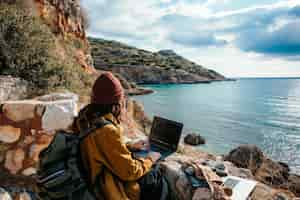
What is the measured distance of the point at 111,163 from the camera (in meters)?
1.65

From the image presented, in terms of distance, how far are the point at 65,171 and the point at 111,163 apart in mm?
295

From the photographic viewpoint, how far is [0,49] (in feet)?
13.4

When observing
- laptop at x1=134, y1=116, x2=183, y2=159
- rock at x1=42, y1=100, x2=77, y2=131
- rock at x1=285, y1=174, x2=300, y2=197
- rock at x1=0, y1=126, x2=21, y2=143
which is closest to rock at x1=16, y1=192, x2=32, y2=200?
rock at x1=0, y1=126, x2=21, y2=143

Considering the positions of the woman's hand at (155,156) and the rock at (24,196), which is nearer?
the woman's hand at (155,156)

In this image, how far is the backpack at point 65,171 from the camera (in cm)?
168

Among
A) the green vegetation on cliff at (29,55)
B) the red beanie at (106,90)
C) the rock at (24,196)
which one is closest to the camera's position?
the red beanie at (106,90)

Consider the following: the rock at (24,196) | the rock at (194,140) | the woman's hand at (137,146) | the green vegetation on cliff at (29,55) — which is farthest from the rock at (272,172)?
the rock at (24,196)

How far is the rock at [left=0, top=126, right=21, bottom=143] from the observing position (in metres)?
2.96

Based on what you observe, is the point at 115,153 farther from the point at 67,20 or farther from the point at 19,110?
the point at 67,20

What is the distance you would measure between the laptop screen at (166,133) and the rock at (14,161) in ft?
4.91

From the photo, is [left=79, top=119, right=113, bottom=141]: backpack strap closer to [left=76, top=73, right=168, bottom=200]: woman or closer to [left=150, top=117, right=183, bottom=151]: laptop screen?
[left=76, top=73, right=168, bottom=200]: woman

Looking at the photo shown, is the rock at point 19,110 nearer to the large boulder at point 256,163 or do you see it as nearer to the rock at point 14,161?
the rock at point 14,161

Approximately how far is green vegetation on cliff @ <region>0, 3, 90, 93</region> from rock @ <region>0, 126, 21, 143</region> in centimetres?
118

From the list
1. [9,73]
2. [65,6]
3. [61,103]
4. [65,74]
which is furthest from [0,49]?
[65,6]
